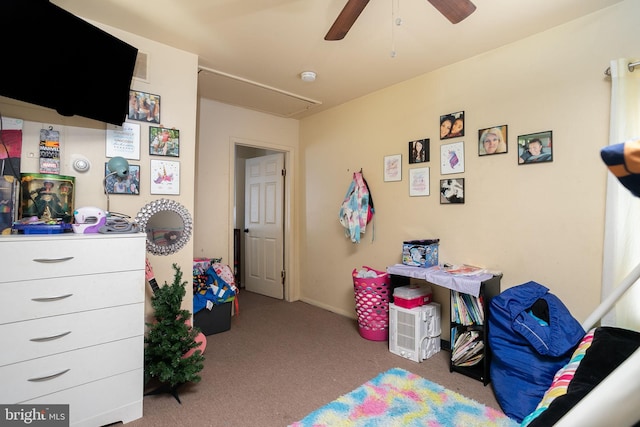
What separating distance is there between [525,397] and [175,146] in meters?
2.82

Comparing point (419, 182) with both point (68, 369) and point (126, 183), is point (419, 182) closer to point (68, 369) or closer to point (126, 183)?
point (126, 183)

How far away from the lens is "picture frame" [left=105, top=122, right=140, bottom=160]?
7.00 ft

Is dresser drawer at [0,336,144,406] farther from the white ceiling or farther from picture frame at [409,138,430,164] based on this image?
picture frame at [409,138,430,164]

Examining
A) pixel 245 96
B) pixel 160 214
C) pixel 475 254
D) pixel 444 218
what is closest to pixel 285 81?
pixel 245 96

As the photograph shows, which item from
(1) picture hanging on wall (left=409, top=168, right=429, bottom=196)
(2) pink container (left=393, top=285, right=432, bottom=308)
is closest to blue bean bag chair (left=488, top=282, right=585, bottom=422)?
(2) pink container (left=393, top=285, right=432, bottom=308)

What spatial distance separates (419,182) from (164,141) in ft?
7.17

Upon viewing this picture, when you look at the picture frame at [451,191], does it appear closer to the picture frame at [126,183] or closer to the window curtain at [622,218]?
the window curtain at [622,218]

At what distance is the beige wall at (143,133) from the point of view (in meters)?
1.89

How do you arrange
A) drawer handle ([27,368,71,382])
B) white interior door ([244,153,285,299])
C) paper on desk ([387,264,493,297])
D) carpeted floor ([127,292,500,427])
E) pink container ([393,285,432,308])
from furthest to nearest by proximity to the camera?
white interior door ([244,153,285,299]) < pink container ([393,285,432,308]) < paper on desk ([387,264,493,297]) < carpeted floor ([127,292,500,427]) < drawer handle ([27,368,71,382])

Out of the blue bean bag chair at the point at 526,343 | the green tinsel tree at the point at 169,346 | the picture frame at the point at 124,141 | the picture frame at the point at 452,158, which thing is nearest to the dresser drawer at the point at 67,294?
the green tinsel tree at the point at 169,346

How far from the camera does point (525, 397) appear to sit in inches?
67.0

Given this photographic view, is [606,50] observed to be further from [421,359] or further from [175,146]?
[175,146]

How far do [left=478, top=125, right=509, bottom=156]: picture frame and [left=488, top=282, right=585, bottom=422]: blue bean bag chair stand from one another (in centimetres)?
103

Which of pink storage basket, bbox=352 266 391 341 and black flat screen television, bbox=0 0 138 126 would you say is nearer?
black flat screen television, bbox=0 0 138 126
